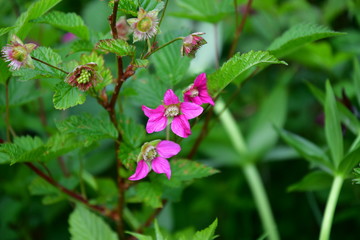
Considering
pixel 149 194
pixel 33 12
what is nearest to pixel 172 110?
pixel 149 194

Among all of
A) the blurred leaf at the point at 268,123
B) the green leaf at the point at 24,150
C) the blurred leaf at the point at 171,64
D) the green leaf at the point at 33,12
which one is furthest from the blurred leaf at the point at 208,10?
the blurred leaf at the point at 268,123

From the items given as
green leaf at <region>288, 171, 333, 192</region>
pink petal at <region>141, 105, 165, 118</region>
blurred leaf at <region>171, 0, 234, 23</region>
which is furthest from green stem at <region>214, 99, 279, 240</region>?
pink petal at <region>141, 105, 165, 118</region>

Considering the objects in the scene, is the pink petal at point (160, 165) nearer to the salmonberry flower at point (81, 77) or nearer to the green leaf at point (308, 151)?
the salmonberry flower at point (81, 77)

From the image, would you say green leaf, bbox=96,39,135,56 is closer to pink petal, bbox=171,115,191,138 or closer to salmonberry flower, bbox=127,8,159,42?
salmonberry flower, bbox=127,8,159,42

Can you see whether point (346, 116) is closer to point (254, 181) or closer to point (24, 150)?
point (254, 181)

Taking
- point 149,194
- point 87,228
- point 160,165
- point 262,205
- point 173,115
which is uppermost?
point 173,115

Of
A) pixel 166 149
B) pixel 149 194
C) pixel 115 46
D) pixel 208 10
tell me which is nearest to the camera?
pixel 115 46
